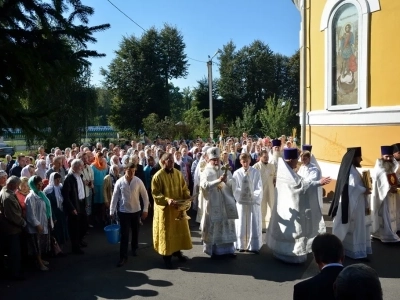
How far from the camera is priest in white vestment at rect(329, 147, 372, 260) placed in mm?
7488

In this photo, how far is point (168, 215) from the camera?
7355 mm

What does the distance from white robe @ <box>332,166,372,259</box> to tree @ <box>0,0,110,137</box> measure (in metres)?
5.72

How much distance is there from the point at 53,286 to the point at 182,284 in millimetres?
2079

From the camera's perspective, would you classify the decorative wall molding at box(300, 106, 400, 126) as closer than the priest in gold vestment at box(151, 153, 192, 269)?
No

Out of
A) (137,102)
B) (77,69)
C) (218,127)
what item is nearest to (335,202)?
(77,69)

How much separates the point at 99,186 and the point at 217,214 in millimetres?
4206

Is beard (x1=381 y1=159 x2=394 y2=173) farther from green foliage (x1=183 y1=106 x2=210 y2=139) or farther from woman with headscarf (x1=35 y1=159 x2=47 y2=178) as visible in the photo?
green foliage (x1=183 y1=106 x2=210 y2=139)

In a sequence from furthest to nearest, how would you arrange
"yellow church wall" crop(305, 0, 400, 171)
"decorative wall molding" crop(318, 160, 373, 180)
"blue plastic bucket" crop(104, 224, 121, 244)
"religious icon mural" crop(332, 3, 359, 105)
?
"decorative wall molding" crop(318, 160, 373, 180), "religious icon mural" crop(332, 3, 359, 105), "yellow church wall" crop(305, 0, 400, 171), "blue plastic bucket" crop(104, 224, 121, 244)

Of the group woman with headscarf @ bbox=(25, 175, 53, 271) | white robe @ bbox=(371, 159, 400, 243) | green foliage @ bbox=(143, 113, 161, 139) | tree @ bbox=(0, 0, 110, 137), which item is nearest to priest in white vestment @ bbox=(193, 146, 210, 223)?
woman with headscarf @ bbox=(25, 175, 53, 271)

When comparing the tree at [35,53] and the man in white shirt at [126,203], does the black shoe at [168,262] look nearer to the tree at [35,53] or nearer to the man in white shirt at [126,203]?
the man in white shirt at [126,203]

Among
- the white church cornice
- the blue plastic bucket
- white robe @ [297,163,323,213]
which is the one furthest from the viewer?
the white church cornice

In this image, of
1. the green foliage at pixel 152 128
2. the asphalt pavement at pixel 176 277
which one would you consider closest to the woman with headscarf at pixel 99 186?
the asphalt pavement at pixel 176 277

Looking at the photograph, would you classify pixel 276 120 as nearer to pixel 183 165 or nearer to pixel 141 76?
pixel 141 76

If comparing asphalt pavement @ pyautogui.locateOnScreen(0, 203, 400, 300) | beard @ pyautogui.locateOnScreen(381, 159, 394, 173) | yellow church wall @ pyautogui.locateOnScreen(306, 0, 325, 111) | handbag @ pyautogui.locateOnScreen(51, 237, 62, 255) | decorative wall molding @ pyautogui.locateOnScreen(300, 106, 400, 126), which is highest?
yellow church wall @ pyautogui.locateOnScreen(306, 0, 325, 111)
